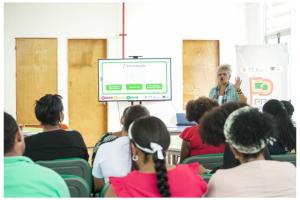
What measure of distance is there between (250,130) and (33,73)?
272 inches

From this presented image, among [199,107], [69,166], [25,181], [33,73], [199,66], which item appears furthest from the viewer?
[199,66]

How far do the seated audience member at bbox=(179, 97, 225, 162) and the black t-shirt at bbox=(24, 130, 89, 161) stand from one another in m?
0.78

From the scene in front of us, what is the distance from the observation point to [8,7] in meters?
7.93

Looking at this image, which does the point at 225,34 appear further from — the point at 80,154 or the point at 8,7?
the point at 80,154

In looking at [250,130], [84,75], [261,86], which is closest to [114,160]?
[250,130]

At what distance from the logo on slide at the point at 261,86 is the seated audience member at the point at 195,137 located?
3648 mm

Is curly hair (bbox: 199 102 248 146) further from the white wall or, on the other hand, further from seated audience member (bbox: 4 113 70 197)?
the white wall

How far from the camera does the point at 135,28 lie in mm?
7988

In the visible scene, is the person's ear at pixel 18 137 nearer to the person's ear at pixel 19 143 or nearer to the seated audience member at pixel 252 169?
the person's ear at pixel 19 143

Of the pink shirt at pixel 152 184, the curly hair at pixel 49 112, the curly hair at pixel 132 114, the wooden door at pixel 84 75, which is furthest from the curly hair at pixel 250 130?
the wooden door at pixel 84 75

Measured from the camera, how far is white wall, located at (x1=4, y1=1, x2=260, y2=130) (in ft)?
25.8

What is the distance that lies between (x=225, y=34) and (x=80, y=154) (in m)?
5.96

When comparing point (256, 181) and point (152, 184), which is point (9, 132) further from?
Result: point (256, 181)

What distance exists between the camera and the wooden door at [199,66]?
8203 millimetres
